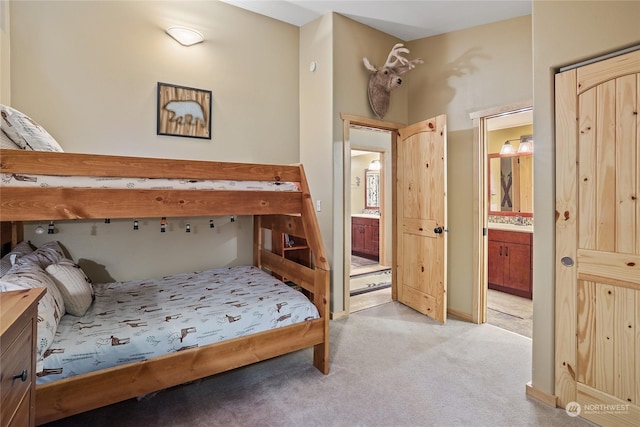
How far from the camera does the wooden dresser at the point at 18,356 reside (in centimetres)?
81

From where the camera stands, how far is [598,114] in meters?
1.69

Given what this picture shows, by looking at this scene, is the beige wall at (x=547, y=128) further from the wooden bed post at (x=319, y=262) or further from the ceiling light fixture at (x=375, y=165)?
the ceiling light fixture at (x=375, y=165)

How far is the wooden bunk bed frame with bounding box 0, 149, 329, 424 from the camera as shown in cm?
147

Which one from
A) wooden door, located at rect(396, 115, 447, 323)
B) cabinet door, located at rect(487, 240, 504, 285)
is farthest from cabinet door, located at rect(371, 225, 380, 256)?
wooden door, located at rect(396, 115, 447, 323)

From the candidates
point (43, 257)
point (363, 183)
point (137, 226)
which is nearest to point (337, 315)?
point (137, 226)

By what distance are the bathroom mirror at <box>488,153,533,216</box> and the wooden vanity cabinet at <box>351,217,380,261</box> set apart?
2123 mm

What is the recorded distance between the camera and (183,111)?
9.58 feet

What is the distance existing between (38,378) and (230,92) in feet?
8.87

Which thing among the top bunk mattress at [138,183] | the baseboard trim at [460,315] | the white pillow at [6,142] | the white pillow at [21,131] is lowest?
the baseboard trim at [460,315]

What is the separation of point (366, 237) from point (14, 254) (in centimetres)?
531

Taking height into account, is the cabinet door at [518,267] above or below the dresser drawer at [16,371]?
below

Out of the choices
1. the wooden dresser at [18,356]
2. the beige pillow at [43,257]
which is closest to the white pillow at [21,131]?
the beige pillow at [43,257]

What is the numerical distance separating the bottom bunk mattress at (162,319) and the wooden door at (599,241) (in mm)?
1577

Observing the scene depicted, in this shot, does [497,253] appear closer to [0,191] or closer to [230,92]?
[230,92]
